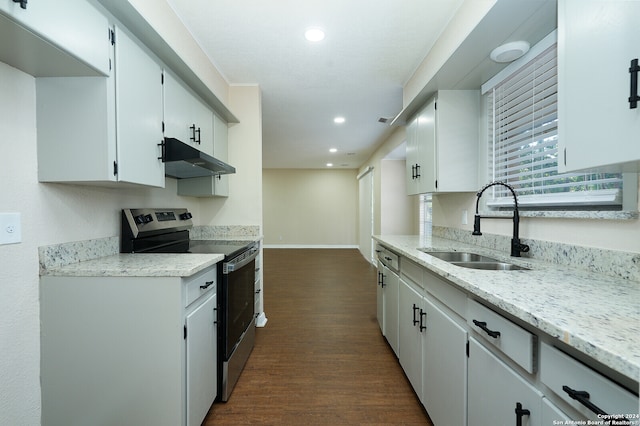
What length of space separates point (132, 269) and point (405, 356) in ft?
5.92

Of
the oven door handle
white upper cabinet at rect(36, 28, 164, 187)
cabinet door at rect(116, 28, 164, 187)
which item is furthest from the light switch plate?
the oven door handle

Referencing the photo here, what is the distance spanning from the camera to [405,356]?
1947 millimetres

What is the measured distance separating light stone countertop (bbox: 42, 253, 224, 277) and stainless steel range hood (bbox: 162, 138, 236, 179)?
2.06 feet

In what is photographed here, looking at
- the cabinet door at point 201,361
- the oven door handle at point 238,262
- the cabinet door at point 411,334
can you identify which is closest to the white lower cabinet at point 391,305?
the cabinet door at point 411,334

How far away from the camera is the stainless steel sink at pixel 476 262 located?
157cm

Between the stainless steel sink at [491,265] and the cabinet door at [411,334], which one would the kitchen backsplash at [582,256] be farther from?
the cabinet door at [411,334]

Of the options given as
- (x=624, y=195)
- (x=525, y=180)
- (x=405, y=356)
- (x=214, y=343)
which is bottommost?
(x=405, y=356)

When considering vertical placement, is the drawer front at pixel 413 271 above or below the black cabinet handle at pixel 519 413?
above

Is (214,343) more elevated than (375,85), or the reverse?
(375,85)

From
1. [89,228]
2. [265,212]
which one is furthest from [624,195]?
[265,212]

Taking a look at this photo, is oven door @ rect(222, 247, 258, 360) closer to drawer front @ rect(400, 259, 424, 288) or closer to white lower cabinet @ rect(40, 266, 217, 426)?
white lower cabinet @ rect(40, 266, 217, 426)

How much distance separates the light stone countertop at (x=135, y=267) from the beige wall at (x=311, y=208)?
23.6 ft

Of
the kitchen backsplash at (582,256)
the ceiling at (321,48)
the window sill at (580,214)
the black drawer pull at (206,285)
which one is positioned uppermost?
the ceiling at (321,48)

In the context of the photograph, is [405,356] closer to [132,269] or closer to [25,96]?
[132,269]
